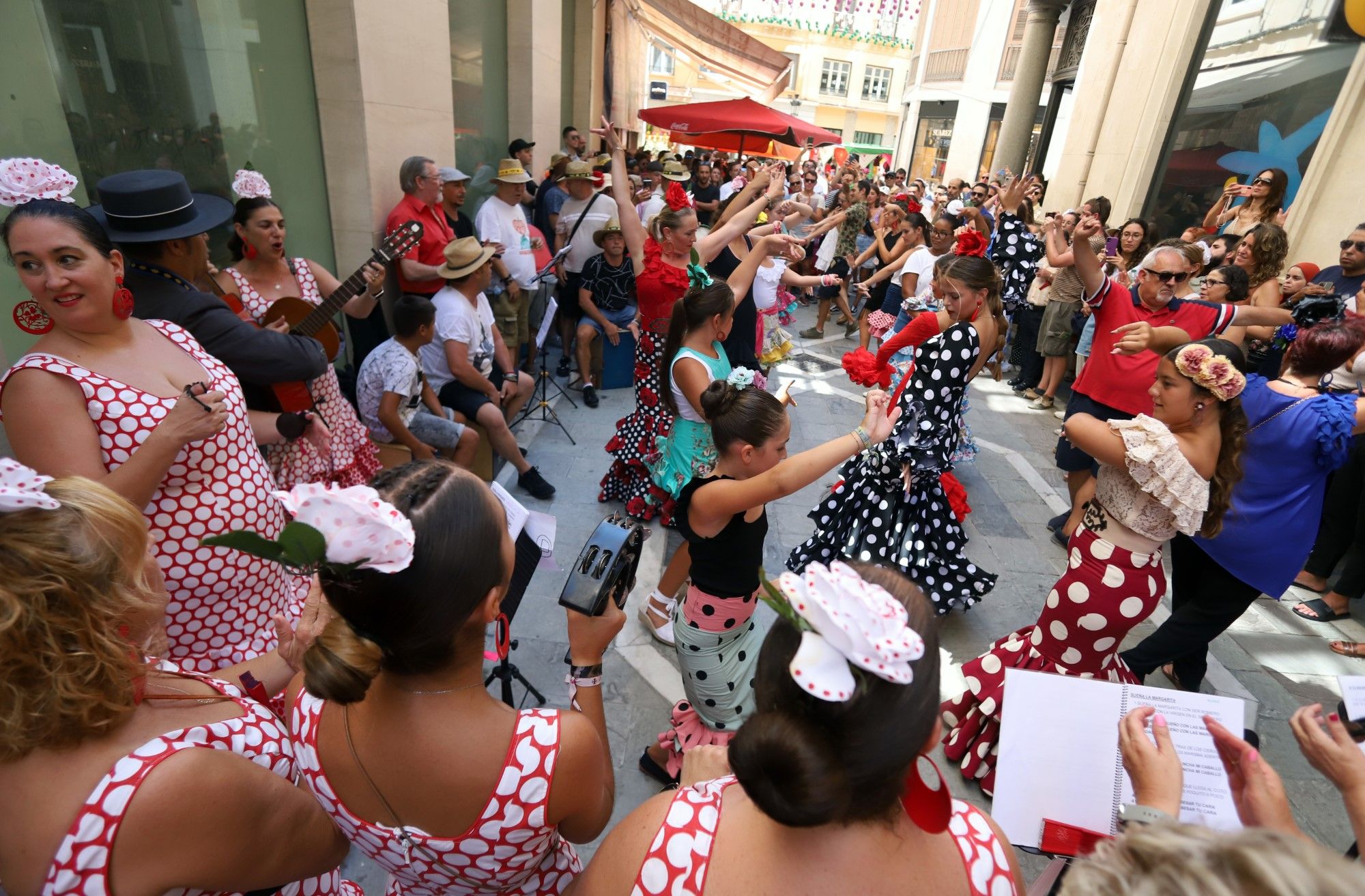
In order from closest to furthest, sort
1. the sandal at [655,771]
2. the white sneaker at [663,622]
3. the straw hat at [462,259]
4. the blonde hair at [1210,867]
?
the blonde hair at [1210,867]
the sandal at [655,771]
the white sneaker at [663,622]
the straw hat at [462,259]

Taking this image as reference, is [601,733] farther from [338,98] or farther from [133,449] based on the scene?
[338,98]

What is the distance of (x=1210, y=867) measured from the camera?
0.75 metres

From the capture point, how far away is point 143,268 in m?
2.34

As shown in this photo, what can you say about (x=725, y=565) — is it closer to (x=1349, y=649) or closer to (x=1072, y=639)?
(x=1072, y=639)

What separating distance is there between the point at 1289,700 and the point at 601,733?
155 inches

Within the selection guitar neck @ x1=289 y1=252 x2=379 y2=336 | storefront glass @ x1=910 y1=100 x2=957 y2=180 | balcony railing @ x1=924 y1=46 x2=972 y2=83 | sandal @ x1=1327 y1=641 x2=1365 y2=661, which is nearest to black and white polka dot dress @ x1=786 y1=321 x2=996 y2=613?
sandal @ x1=1327 y1=641 x2=1365 y2=661

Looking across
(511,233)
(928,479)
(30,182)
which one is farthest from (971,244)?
(30,182)

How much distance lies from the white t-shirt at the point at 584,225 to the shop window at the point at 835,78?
4298 cm

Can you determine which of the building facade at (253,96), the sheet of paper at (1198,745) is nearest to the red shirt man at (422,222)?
the building facade at (253,96)

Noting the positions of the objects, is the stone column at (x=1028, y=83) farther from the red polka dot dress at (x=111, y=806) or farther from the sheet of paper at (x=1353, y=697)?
the red polka dot dress at (x=111, y=806)

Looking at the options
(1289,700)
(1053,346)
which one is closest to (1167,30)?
(1053,346)

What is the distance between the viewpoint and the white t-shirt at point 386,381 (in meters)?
A: 3.71

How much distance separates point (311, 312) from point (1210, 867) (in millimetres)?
3753

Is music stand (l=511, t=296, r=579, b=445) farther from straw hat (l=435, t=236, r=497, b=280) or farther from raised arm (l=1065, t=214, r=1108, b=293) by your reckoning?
raised arm (l=1065, t=214, r=1108, b=293)
